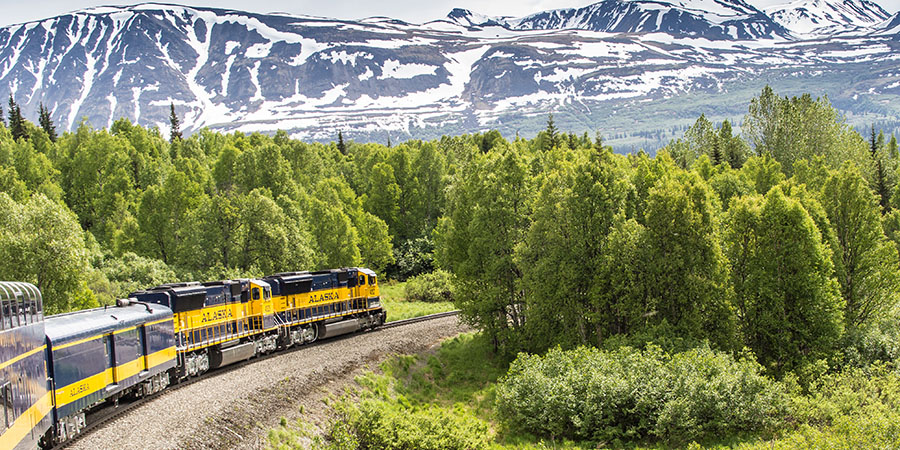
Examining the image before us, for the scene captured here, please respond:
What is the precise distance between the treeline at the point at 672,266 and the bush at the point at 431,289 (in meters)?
24.1

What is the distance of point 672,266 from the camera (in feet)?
126

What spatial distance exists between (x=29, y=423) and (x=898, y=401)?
3253 centimetres

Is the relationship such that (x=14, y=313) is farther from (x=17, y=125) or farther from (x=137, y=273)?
(x=17, y=125)

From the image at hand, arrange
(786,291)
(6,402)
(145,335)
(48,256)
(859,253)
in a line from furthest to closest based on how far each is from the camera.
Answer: (48,256), (859,253), (786,291), (145,335), (6,402)

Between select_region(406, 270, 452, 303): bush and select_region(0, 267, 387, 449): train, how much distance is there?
22879mm

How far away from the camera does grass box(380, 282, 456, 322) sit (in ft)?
206

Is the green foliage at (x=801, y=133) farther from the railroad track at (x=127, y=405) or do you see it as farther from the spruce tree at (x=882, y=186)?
the railroad track at (x=127, y=405)

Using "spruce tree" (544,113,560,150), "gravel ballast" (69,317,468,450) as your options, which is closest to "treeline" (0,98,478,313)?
"spruce tree" (544,113,560,150)

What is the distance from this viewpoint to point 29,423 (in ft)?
64.2

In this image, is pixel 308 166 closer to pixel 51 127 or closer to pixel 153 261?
pixel 153 261

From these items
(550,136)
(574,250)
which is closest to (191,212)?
(574,250)

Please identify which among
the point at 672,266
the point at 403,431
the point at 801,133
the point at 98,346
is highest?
the point at 801,133

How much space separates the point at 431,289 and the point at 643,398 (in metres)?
44.9

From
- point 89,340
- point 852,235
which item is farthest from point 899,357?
point 89,340
